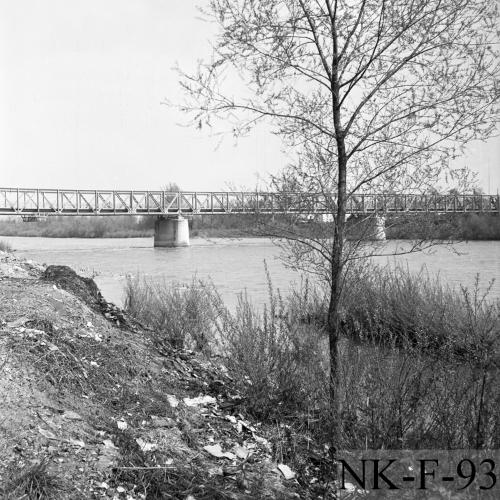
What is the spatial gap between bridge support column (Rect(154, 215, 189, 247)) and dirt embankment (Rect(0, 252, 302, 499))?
53.1m

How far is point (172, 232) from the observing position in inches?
2413

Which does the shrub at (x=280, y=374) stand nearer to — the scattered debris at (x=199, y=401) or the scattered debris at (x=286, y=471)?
the scattered debris at (x=199, y=401)

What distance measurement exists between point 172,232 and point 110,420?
56.6 meters

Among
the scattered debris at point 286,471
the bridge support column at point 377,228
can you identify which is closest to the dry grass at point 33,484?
the scattered debris at point 286,471

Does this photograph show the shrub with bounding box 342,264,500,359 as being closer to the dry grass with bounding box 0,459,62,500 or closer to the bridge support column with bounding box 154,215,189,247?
the dry grass with bounding box 0,459,62,500

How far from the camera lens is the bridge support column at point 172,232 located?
60.4 meters

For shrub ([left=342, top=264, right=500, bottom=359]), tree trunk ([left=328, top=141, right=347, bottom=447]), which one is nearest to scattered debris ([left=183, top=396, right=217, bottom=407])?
tree trunk ([left=328, top=141, right=347, bottom=447])

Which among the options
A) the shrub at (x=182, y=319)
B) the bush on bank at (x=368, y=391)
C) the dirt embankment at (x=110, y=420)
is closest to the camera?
the dirt embankment at (x=110, y=420)

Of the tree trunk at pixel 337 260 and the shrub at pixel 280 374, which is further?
the shrub at pixel 280 374

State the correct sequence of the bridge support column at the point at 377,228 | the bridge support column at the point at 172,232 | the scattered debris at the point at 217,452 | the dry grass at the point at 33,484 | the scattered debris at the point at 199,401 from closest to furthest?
the dry grass at the point at 33,484 < the scattered debris at the point at 217,452 < the bridge support column at the point at 377,228 < the scattered debris at the point at 199,401 < the bridge support column at the point at 172,232

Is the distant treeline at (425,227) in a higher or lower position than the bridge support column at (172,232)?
higher

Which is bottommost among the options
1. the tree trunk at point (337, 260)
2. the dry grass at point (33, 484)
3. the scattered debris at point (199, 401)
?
the scattered debris at point (199, 401)

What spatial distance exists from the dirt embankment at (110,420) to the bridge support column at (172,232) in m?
53.1

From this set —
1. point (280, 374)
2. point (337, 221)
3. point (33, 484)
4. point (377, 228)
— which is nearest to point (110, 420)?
point (33, 484)
